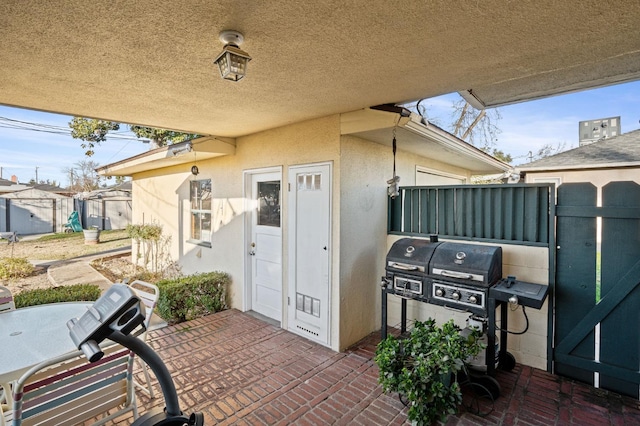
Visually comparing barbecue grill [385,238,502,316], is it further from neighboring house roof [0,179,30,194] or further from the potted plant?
neighboring house roof [0,179,30,194]

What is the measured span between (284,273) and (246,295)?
112cm

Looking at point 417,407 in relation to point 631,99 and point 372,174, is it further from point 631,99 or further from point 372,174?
point 631,99

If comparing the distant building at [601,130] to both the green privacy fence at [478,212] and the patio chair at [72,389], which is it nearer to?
the green privacy fence at [478,212]

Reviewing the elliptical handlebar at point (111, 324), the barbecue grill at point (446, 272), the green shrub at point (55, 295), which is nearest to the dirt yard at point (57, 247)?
the green shrub at point (55, 295)

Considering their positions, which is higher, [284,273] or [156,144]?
[156,144]

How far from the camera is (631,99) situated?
18.0m

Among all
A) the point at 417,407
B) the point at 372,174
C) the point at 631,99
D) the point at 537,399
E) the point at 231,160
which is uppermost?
the point at 631,99

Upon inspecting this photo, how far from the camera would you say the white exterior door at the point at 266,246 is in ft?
15.8

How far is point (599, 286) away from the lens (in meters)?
3.13

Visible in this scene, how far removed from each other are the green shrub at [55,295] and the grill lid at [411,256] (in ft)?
14.6

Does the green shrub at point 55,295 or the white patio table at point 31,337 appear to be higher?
the white patio table at point 31,337

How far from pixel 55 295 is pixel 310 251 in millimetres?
3702

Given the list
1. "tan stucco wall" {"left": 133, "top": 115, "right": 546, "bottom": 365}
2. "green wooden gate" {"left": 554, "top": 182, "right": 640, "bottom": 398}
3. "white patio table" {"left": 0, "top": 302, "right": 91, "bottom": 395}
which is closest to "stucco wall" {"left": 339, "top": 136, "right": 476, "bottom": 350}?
"tan stucco wall" {"left": 133, "top": 115, "right": 546, "bottom": 365}

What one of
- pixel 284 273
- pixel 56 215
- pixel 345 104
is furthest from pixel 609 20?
pixel 56 215
